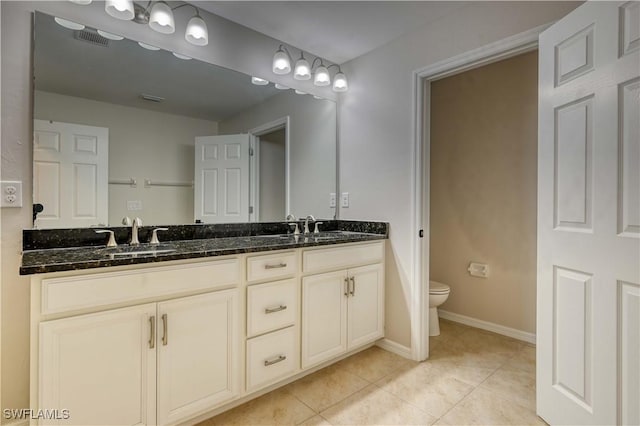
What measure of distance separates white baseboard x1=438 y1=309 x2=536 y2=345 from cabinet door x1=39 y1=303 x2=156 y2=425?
2608 mm

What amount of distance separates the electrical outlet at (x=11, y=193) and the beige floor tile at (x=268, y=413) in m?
1.35

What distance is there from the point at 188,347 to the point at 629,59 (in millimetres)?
2119

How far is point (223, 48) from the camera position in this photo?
2.10m

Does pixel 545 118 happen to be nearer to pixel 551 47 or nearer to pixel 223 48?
pixel 551 47

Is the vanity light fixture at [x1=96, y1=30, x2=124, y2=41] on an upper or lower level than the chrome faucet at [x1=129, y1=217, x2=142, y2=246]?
upper

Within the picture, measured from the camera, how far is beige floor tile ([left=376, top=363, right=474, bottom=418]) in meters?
1.71

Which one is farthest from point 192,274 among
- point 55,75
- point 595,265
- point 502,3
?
point 502,3

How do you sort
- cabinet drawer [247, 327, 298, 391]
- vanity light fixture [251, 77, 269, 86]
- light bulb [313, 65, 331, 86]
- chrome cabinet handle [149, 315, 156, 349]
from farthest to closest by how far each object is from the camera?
light bulb [313, 65, 331, 86]
vanity light fixture [251, 77, 269, 86]
cabinet drawer [247, 327, 298, 391]
chrome cabinet handle [149, 315, 156, 349]

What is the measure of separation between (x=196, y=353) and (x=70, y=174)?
43.8 inches

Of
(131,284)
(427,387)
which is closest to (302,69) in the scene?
(131,284)

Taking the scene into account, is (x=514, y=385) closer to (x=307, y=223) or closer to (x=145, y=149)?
(x=307, y=223)

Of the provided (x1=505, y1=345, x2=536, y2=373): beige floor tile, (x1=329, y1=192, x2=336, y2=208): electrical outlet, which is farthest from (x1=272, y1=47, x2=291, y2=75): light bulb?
(x1=505, y1=345, x2=536, y2=373): beige floor tile

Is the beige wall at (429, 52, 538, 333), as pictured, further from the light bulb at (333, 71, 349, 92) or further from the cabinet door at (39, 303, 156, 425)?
the cabinet door at (39, 303, 156, 425)

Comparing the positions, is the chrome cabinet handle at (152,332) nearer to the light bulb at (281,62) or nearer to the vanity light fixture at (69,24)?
the vanity light fixture at (69,24)
